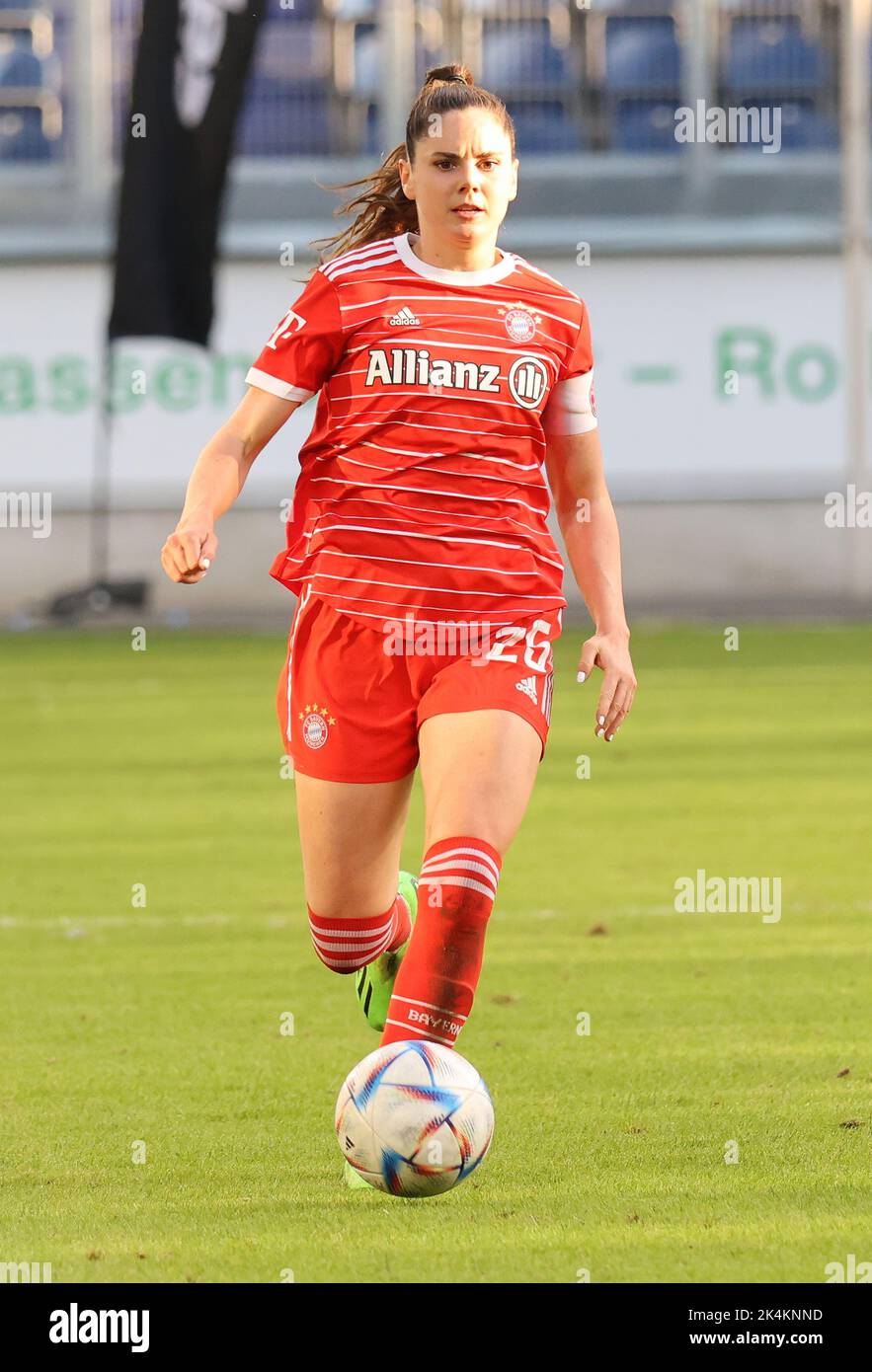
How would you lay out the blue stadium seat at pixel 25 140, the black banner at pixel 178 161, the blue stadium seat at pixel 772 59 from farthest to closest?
the blue stadium seat at pixel 772 59
the blue stadium seat at pixel 25 140
the black banner at pixel 178 161

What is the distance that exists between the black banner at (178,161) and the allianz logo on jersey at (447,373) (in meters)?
20.7

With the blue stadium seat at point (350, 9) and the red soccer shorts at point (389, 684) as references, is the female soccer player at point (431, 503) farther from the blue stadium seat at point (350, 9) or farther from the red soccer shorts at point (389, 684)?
the blue stadium seat at point (350, 9)

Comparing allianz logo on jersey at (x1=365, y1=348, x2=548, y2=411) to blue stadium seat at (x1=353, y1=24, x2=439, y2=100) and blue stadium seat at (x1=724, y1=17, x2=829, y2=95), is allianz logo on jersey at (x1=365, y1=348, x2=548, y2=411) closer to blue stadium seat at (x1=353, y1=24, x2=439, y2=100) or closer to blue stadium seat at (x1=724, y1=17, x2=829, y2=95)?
blue stadium seat at (x1=353, y1=24, x2=439, y2=100)

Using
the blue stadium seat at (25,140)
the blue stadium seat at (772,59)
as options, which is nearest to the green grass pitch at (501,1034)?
the blue stadium seat at (25,140)

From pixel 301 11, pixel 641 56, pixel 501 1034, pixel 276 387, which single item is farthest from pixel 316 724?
pixel 641 56

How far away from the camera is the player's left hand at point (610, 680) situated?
5062mm

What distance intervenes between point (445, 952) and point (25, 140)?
103 feet

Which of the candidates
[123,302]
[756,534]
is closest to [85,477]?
[123,302]

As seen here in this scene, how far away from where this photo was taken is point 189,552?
4707 mm

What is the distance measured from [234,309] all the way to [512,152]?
2586 cm

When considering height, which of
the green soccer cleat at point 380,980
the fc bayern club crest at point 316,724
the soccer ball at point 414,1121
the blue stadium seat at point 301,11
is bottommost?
the soccer ball at point 414,1121

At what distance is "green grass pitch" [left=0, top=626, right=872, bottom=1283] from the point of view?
15.4 ft

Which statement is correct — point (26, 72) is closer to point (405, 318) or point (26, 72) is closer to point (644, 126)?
point (644, 126)

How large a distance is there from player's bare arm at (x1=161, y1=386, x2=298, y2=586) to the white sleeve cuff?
0.01 metres
